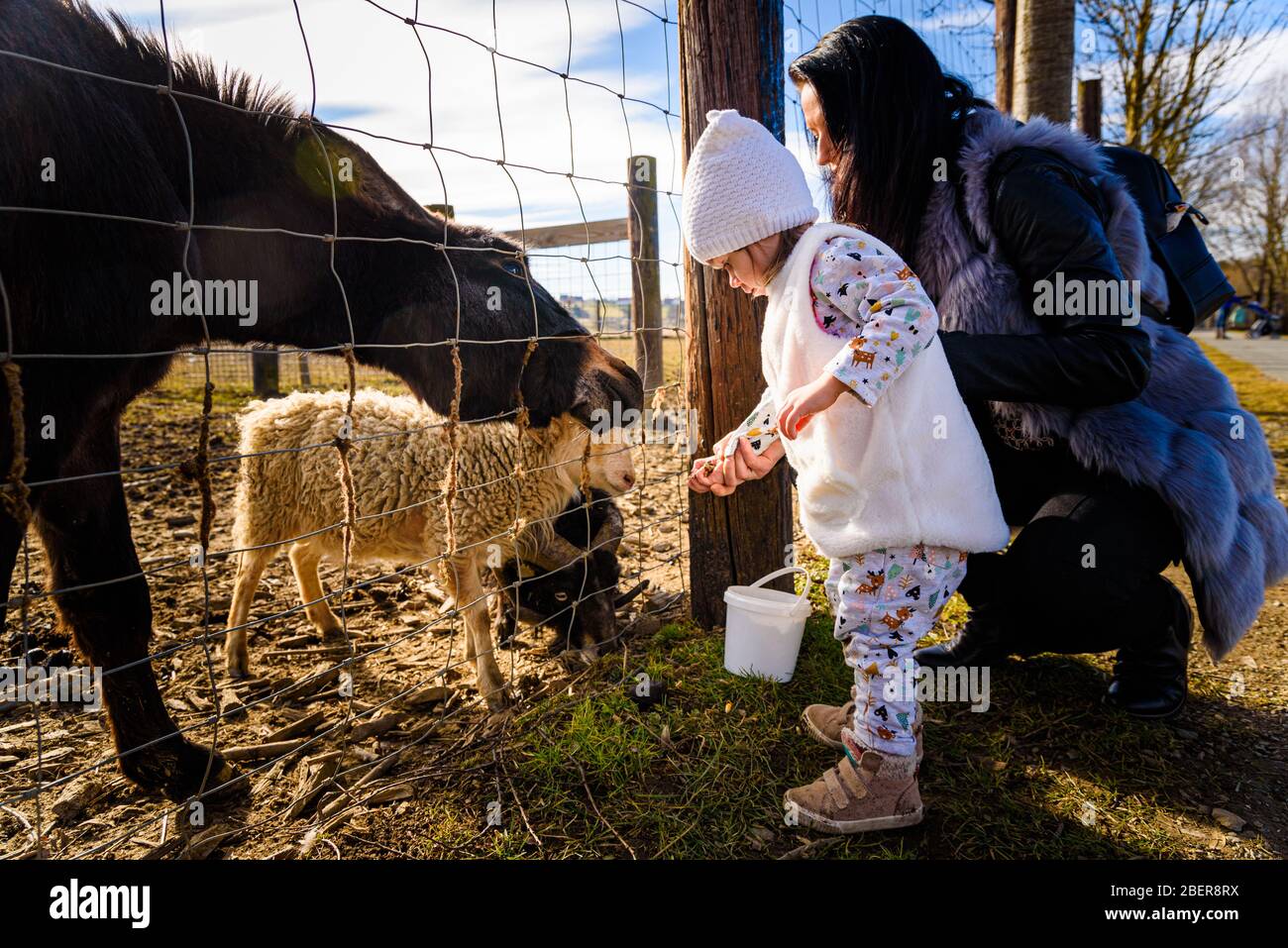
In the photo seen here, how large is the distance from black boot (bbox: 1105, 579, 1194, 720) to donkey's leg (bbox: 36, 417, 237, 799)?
308 centimetres

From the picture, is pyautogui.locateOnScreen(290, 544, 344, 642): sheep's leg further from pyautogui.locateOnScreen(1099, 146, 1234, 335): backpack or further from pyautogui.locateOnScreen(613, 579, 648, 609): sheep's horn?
pyautogui.locateOnScreen(1099, 146, 1234, 335): backpack

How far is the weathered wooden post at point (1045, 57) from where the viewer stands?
5.83 metres

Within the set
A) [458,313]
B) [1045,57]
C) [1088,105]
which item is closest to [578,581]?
[458,313]

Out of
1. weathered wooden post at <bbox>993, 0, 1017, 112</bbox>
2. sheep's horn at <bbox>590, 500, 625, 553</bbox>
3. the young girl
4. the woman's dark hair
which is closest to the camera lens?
the young girl

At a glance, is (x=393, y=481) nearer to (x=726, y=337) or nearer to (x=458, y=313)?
(x=458, y=313)

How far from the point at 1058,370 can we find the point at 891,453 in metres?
0.59

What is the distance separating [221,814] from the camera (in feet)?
8.02

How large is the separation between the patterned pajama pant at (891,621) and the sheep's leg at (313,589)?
2710 millimetres

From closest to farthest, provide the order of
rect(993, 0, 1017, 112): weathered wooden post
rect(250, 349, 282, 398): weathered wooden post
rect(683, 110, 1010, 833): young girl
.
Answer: rect(683, 110, 1010, 833): young girl, rect(993, 0, 1017, 112): weathered wooden post, rect(250, 349, 282, 398): weathered wooden post

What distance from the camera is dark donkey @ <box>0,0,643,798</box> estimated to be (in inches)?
74.5

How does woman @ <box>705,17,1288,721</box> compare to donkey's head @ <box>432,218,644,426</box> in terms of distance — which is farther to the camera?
donkey's head @ <box>432,218,644,426</box>

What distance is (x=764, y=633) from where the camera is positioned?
112 inches

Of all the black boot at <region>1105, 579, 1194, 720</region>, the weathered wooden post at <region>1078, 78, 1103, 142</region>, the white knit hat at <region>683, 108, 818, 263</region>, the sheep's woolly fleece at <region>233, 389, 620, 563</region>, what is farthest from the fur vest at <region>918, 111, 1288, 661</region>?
the weathered wooden post at <region>1078, 78, 1103, 142</region>
